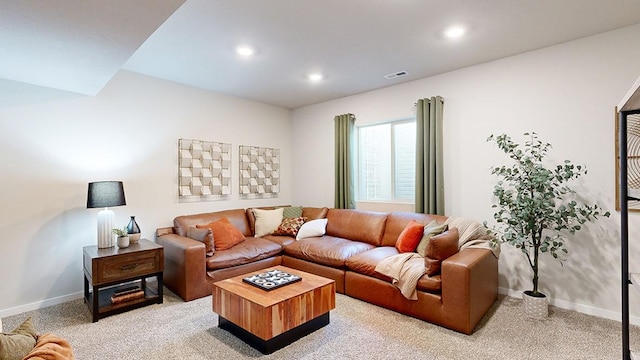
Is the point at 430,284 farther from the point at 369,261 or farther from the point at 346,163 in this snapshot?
the point at 346,163

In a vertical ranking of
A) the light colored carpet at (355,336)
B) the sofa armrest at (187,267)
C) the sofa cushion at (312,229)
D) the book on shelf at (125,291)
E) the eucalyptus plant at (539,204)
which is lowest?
the light colored carpet at (355,336)

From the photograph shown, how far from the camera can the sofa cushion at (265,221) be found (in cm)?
439

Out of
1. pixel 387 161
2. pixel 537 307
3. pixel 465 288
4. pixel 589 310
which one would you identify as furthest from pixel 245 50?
pixel 589 310

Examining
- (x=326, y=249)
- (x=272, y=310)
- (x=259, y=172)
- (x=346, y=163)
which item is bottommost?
(x=272, y=310)

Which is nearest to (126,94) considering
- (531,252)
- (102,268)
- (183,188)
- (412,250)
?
(183,188)

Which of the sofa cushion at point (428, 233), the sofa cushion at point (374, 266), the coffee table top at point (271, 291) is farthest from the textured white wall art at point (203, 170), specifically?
the sofa cushion at point (428, 233)

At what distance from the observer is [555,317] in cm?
276

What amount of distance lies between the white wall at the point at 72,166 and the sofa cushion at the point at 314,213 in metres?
1.48

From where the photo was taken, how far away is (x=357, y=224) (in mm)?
4121

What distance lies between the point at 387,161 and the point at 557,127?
1966 millimetres

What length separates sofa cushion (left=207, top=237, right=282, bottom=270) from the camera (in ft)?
11.0

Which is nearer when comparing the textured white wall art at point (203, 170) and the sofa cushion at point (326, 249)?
the sofa cushion at point (326, 249)

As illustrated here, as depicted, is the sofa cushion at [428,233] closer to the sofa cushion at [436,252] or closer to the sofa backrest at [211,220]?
the sofa cushion at [436,252]

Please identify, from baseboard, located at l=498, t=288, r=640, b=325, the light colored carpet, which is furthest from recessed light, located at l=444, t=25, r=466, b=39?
baseboard, located at l=498, t=288, r=640, b=325
